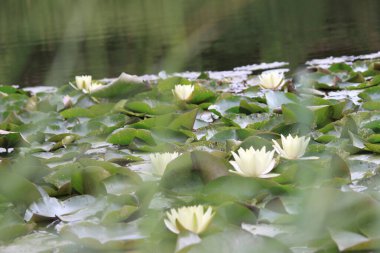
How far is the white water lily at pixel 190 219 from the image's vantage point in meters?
1.37

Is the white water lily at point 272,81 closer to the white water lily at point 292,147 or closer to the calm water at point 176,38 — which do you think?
the calm water at point 176,38

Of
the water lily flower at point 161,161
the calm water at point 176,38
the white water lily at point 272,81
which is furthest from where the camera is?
the white water lily at point 272,81

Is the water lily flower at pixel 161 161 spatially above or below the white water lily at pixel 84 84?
above

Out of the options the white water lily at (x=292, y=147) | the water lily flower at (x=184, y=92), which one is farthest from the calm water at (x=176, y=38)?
the white water lily at (x=292, y=147)

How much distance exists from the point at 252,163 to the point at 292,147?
0.83 feet

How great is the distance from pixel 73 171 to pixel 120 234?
0.51 metres

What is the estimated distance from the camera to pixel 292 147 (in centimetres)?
194

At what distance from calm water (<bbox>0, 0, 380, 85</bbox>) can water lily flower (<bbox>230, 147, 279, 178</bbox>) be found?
278 mm

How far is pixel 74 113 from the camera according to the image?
3.12 meters

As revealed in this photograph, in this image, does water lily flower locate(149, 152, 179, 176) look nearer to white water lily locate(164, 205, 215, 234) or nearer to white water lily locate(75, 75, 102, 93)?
white water lily locate(164, 205, 215, 234)

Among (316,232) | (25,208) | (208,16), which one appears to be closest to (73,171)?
(25,208)

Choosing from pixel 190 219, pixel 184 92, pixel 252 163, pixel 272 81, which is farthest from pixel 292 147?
pixel 272 81

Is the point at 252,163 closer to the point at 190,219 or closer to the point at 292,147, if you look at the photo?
the point at 292,147

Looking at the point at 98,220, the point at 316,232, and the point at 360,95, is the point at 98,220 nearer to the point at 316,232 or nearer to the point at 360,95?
the point at 316,232
